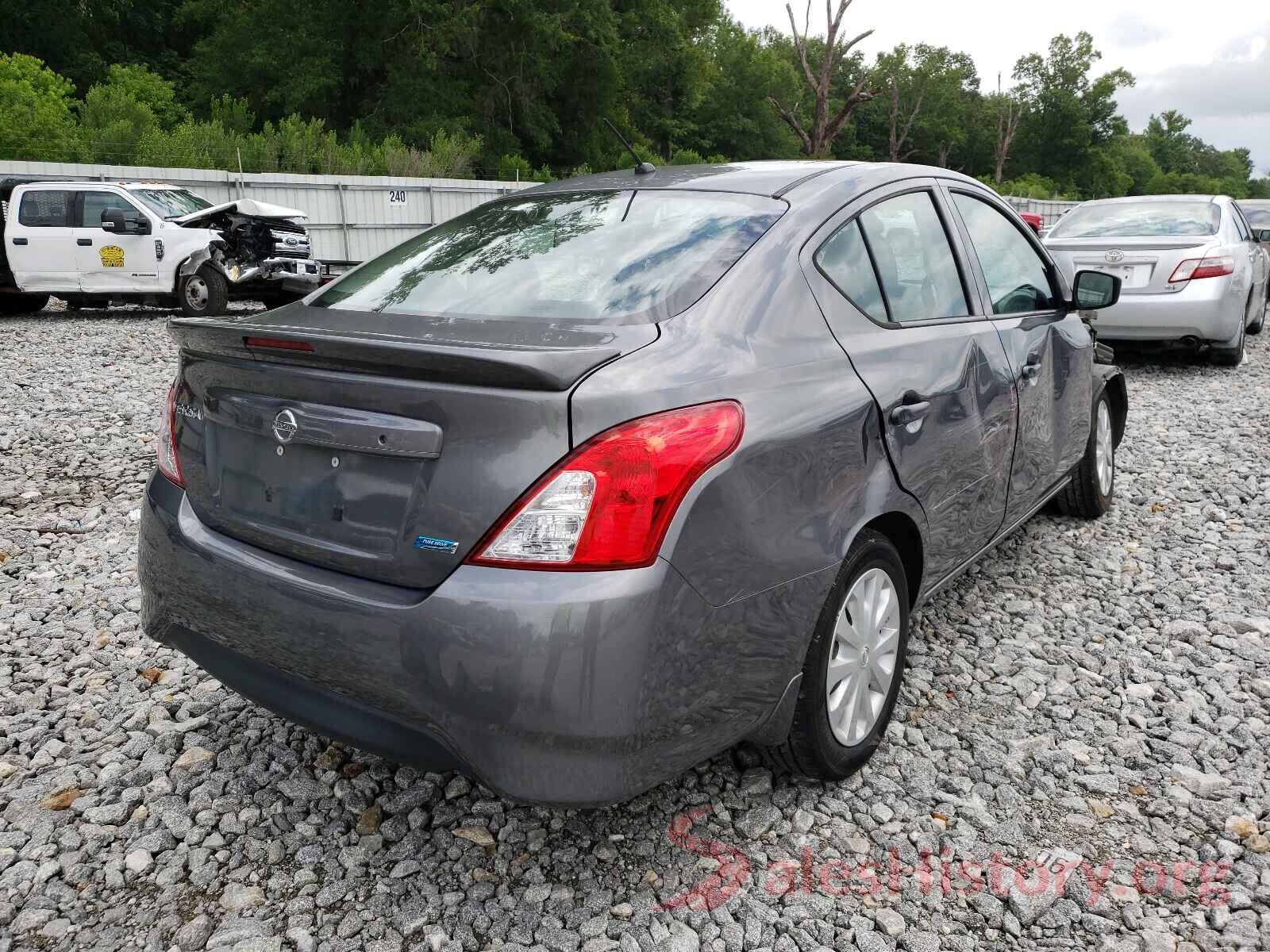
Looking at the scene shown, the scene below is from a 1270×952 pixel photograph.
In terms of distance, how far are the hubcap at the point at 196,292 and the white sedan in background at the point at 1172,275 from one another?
9.58m

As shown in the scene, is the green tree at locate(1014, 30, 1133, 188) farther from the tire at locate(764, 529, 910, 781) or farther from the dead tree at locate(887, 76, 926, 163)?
the tire at locate(764, 529, 910, 781)

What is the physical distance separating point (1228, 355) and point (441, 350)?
9.39 metres

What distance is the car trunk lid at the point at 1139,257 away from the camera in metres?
8.48

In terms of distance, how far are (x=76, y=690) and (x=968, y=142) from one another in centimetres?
8958

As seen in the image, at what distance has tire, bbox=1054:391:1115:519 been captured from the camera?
474cm

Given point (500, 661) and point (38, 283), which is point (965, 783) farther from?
point (38, 283)

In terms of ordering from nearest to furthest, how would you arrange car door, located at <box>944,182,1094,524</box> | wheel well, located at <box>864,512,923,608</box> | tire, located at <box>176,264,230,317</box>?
wheel well, located at <box>864,512,923,608</box>
car door, located at <box>944,182,1094,524</box>
tire, located at <box>176,264,230,317</box>

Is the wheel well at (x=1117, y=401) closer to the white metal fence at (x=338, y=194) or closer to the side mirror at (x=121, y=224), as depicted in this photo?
the side mirror at (x=121, y=224)

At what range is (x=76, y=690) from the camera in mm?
3322

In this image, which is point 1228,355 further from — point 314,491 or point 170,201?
point 170,201

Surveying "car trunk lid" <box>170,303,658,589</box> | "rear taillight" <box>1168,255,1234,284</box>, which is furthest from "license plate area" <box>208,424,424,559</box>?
"rear taillight" <box>1168,255,1234,284</box>

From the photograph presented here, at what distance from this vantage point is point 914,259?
121 inches

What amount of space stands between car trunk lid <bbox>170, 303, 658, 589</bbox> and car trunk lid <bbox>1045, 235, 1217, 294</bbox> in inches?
296

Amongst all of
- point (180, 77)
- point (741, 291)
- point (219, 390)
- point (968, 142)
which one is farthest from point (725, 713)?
point (968, 142)
